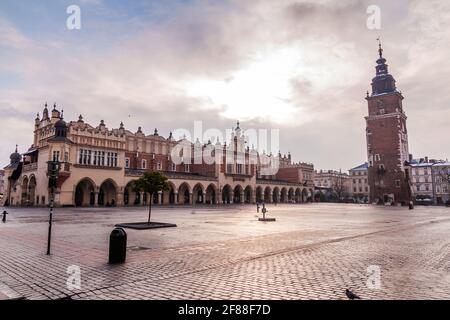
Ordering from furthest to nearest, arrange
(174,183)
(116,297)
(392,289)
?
(174,183) → (392,289) → (116,297)

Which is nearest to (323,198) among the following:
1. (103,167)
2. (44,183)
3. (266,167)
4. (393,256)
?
(266,167)

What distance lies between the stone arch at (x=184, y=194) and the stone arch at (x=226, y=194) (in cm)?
973

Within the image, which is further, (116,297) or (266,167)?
(266,167)

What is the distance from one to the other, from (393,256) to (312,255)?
2233 mm

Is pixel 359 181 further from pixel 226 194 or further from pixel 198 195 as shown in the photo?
pixel 198 195

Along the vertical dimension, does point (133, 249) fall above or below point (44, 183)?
below

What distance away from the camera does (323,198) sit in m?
104

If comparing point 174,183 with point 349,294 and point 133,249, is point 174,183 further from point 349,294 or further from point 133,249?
point 349,294

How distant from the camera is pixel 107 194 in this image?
49688 millimetres

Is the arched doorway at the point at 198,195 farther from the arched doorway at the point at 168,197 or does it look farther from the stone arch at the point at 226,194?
the stone arch at the point at 226,194

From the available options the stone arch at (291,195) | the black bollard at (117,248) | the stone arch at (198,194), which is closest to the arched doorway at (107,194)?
the stone arch at (198,194)

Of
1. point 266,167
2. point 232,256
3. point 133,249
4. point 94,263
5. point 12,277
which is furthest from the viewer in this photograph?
point 266,167

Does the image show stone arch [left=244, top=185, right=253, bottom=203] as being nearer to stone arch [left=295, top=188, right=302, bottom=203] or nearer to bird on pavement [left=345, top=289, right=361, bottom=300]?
stone arch [left=295, top=188, right=302, bottom=203]

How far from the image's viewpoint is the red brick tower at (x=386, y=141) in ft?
218
